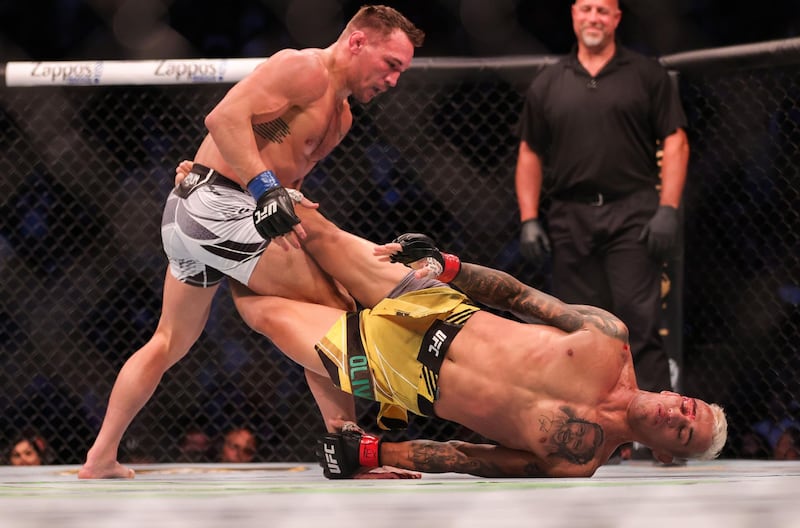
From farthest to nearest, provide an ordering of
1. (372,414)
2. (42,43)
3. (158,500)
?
(372,414) → (42,43) → (158,500)

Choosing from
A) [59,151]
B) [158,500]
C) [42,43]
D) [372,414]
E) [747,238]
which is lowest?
[372,414]

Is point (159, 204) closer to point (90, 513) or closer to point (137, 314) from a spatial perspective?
point (137, 314)

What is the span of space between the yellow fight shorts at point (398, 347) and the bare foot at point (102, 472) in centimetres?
57

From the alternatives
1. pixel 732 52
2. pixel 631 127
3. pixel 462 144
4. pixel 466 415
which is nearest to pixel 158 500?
pixel 466 415

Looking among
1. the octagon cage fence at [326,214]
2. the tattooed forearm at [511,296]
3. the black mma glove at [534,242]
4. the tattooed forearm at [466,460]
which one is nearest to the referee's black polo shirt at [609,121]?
the black mma glove at [534,242]

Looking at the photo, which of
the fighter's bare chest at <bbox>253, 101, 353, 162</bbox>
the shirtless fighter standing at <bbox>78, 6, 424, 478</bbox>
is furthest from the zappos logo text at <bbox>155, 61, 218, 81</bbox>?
the fighter's bare chest at <bbox>253, 101, 353, 162</bbox>

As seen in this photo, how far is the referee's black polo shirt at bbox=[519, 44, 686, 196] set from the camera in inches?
102

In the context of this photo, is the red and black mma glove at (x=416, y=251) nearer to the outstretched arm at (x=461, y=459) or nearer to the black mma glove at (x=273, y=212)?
the black mma glove at (x=273, y=212)

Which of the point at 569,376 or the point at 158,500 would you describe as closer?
the point at 158,500

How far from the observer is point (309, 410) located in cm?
326

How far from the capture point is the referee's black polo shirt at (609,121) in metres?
2.58

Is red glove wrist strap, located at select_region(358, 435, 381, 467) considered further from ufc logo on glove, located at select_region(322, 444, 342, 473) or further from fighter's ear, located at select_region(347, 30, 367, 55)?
fighter's ear, located at select_region(347, 30, 367, 55)

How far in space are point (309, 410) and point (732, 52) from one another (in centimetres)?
173

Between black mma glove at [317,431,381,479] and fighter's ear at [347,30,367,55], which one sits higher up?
fighter's ear at [347,30,367,55]
